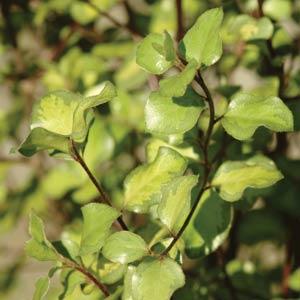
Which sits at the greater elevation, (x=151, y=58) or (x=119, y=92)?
(x=151, y=58)

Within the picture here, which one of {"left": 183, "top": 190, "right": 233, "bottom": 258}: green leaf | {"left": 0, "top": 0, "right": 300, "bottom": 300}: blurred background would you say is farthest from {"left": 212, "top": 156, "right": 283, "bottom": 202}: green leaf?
{"left": 0, "top": 0, "right": 300, "bottom": 300}: blurred background

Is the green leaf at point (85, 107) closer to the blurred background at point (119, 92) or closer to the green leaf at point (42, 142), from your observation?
the green leaf at point (42, 142)

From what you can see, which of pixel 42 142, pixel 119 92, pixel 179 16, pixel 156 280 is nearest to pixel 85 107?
pixel 42 142

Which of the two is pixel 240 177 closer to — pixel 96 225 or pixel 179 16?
pixel 96 225

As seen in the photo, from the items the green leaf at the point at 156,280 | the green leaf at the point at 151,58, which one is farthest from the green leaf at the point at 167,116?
the green leaf at the point at 156,280

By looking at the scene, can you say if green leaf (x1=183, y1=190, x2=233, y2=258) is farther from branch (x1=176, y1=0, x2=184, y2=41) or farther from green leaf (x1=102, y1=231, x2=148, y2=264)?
branch (x1=176, y1=0, x2=184, y2=41)

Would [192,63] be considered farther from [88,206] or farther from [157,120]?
[88,206]
